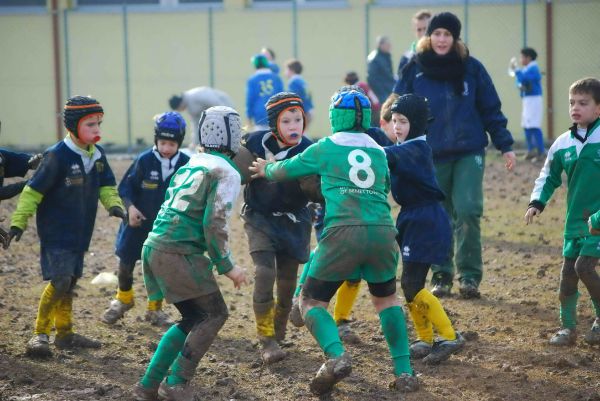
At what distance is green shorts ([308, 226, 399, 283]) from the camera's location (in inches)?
232

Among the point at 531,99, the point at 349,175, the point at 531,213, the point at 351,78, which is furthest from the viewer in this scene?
the point at 531,99

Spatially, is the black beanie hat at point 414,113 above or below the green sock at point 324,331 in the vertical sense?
above

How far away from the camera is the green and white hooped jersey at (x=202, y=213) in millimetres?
5719

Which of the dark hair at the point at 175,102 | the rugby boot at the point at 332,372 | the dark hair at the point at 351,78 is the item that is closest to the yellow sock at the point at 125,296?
the rugby boot at the point at 332,372

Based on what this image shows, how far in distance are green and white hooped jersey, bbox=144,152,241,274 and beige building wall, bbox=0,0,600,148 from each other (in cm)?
1596

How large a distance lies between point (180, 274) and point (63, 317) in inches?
77.3

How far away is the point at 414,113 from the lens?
665cm

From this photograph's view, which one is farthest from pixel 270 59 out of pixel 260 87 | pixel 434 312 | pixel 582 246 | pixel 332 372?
pixel 332 372

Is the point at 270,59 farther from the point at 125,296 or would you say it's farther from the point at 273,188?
the point at 273,188

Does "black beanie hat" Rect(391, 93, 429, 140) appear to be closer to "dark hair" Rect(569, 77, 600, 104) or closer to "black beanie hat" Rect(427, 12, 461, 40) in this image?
"dark hair" Rect(569, 77, 600, 104)

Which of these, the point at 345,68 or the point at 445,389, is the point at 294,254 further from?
the point at 345,68

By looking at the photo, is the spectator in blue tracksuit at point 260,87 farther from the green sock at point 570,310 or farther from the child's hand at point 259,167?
the child's hand at point 259,167

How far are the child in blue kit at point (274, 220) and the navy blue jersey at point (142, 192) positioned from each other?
136 centimetres

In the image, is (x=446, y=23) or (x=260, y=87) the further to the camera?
(x=260, y=87)
